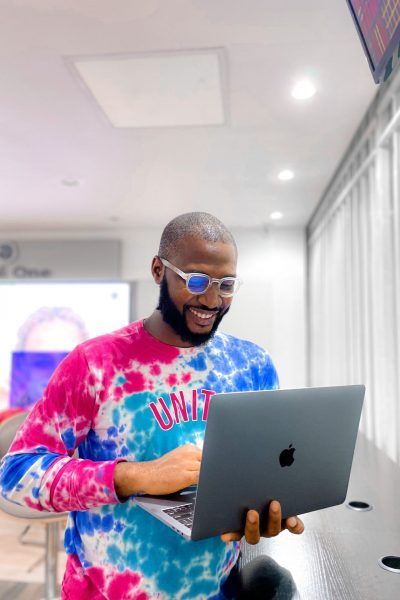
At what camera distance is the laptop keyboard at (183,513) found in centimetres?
82

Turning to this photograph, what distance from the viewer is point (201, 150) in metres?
3.41

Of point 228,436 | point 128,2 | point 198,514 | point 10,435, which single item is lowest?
point 10,435

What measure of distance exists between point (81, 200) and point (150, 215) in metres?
0.88

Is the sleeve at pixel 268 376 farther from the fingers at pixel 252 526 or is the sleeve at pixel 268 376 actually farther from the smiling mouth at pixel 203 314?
the fingers at pixel 252 526

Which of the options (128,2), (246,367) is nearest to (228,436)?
(246,367)

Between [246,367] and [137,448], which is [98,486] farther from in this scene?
[246,367]

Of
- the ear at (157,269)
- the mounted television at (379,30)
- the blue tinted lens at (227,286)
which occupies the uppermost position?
the mounted television at (379,30)

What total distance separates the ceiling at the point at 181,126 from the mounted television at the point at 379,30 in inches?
36.1

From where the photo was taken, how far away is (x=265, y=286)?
5.92 m

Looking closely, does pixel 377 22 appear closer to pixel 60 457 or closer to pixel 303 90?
pixel 60 457

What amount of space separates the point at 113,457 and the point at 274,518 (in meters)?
0.33

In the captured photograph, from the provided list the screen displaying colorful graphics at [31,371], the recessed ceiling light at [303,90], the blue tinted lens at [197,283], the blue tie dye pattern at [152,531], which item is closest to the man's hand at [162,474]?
the blue tie dye pattern at [152,531]

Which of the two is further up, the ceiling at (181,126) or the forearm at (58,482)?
the ceiling at (181,126)

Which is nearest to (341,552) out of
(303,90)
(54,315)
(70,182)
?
(303,90)
